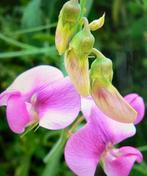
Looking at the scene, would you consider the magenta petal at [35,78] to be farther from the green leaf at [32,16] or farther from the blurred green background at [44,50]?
the green leaf at [32,16]

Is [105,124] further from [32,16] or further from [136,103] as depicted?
[32,16]

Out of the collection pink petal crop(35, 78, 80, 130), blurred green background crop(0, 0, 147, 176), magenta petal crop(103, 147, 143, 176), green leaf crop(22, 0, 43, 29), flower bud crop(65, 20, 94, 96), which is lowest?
blurred green background crop(0, 0, 147, 176)

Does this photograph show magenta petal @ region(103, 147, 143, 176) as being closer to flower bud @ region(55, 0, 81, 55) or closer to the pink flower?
the pink flower

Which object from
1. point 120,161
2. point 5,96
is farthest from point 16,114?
point 120,161

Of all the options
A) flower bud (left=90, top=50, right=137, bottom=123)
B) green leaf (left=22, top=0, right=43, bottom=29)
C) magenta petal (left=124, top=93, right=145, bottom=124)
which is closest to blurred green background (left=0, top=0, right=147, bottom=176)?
green leaf (left=22, top=0, right=43, bottom=29)

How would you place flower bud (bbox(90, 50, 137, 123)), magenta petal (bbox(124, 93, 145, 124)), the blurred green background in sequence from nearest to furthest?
flower bud (bbox(90, 50, 137, 123))
magenta petal (bbox(124, 93, 145, 124))
the blurred green background

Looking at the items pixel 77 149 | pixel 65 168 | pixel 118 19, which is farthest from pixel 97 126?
pixel 118 19

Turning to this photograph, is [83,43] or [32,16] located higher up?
[83,43]
